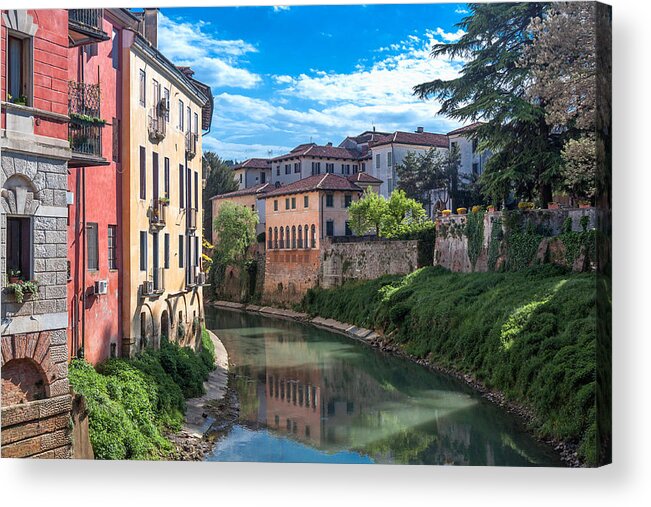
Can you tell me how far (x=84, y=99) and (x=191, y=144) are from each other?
14.4 ft

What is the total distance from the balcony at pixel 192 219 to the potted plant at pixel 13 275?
686cm

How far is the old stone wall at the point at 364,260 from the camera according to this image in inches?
906

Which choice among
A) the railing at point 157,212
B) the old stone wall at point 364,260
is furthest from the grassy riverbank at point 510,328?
the railing at point 157,212

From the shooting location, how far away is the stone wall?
46.4 ft

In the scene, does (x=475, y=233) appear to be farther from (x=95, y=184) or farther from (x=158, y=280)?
(x=95, y=184)

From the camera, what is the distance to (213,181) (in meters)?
17.7

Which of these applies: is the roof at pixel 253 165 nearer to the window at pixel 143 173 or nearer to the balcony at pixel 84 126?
the window at pixel 143 173

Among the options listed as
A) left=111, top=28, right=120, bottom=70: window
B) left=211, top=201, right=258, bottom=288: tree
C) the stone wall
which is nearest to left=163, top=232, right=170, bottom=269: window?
left=111, top=28, right=120, bottom=70: window

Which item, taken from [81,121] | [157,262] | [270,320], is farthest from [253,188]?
[81,121]

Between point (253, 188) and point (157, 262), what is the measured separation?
26.0ft

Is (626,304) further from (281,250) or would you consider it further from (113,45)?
(281,250)

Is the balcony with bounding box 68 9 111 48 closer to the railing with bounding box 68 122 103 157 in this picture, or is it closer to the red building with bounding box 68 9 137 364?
the red building with bounding box 68 9 137 364

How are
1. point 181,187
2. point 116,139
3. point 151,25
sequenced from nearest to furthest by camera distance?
1. point 151,25
2. point 116,139
3. point 181,187

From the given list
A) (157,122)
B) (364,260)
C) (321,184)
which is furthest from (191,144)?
(364,260)
